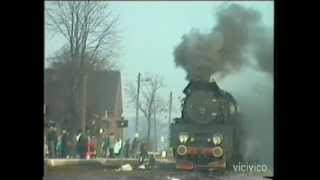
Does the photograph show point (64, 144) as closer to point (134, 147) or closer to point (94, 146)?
point (94, 146)

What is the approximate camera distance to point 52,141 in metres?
1.76

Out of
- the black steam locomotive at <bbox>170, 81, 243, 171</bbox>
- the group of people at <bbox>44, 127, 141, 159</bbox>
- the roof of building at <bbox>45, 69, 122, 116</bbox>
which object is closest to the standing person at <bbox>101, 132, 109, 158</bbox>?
the group of people at <bbox>44, 127, 141, 159</bbox>

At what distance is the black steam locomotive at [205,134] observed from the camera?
1969 mm

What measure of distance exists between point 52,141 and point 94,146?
21 cm

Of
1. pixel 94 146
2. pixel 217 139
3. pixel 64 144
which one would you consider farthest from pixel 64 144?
pixel 217 139

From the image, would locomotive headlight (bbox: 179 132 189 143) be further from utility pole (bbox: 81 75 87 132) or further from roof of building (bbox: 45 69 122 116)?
utility pole (bbox: 81 75 87 132)

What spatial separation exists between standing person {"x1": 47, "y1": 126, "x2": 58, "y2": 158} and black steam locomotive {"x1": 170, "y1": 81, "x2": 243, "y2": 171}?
51 centimetres

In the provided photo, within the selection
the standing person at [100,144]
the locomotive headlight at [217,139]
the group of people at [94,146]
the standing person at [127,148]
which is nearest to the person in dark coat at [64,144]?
the group of people at [94,146]

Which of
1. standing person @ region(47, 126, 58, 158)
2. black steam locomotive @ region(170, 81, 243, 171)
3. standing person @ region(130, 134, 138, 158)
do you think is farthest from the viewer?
black steam locomotive @ region(170, 81, 243, 171)

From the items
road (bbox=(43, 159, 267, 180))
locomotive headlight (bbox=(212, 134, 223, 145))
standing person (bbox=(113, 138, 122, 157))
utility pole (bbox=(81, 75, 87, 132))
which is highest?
utility pole (bbox=(81, 75, 87, 132))

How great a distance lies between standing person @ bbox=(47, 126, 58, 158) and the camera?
1.72m

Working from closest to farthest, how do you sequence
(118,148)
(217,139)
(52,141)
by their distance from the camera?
1. (52,141)
2. (118,148)
3. (217,139)

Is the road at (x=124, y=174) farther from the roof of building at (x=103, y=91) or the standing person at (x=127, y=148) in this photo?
the roof of building at (x=103, y=91)
